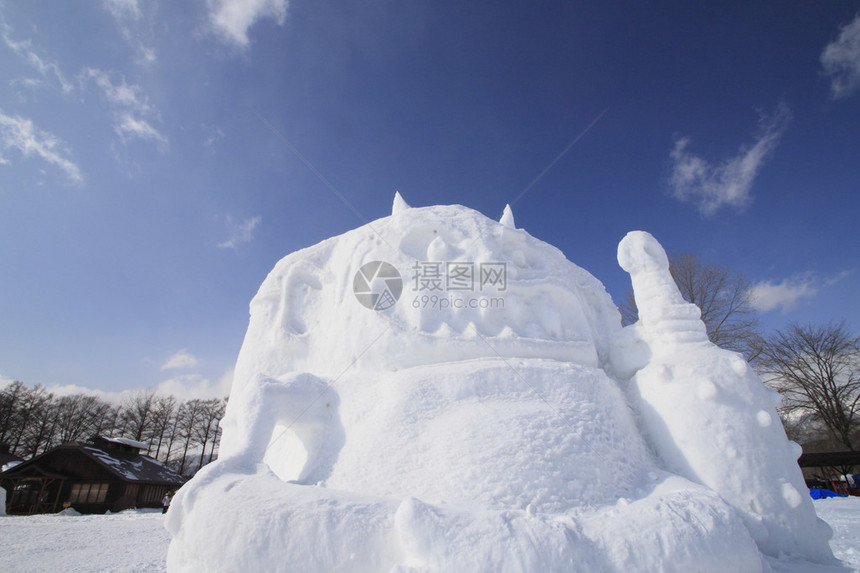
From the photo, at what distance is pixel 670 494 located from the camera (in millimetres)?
3832

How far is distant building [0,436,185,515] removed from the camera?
19156 millimetres

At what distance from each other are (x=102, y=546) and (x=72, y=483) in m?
17.3

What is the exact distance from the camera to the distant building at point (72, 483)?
19.2m

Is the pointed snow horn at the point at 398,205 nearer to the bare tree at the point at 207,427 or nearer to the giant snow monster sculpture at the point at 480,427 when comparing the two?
the giant snow monster sculpture at the point at 480,427

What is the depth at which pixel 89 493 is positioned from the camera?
20.0m

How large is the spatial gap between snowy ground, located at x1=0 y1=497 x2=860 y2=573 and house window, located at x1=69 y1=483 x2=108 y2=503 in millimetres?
10944

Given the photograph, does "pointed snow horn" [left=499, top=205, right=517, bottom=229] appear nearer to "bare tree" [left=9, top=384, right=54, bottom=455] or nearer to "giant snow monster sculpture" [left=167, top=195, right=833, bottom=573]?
"giant snow monster sculpture" [left=167, top=195, right=833, bottom=573]

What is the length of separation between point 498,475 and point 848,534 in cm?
726

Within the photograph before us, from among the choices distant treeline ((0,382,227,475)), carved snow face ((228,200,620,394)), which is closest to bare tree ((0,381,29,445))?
distant treeline ((0,382,227,475))

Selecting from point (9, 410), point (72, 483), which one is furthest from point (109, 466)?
point (9, 410)

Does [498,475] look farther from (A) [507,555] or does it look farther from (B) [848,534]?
(B) [848,534]

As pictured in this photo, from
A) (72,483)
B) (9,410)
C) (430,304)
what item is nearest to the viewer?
(430,304)

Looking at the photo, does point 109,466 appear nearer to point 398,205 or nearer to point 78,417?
point 78,417

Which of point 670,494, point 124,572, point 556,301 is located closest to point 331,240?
point 556,301
